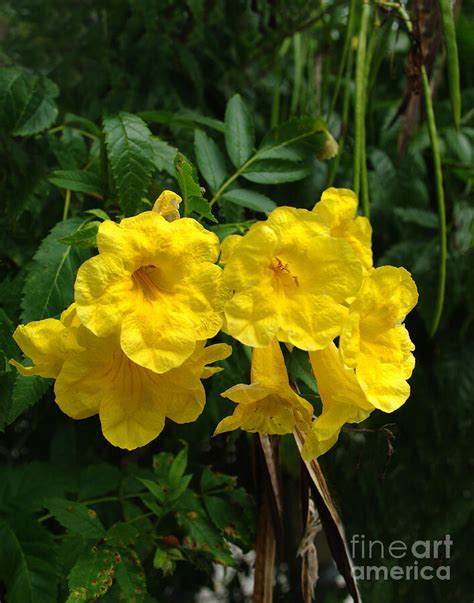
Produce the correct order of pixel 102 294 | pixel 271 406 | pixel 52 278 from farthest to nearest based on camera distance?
pixel 52 278, pixel 271 406, pixel 102 294

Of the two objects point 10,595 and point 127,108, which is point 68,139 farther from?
point 10,595

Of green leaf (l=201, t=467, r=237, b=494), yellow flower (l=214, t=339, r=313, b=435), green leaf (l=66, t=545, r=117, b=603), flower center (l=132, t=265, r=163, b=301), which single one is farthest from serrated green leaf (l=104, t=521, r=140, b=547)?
flower center (l=132, t=265, r=163, b=301)

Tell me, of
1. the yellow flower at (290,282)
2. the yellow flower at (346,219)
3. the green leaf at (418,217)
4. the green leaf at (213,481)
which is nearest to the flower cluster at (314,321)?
the yellow flower at (290,282)

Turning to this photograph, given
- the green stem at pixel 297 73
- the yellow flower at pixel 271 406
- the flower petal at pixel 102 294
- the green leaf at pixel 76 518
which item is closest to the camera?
the flower petal at pixel 102 294

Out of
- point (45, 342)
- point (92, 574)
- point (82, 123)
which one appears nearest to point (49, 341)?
point (45, 342)

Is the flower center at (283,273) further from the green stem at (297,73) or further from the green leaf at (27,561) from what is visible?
the green stem at (297,73)

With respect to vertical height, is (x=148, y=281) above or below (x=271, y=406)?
above

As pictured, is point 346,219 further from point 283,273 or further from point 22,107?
point 22,107

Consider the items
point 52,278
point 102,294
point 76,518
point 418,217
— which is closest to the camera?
point 102,294
